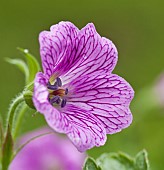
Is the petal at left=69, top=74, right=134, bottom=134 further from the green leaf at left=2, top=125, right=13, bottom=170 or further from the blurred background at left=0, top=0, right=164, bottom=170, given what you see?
the blurred background at left=0, top=0, right=164, bottom=170

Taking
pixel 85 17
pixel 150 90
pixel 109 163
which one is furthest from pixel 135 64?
pixel 109 163

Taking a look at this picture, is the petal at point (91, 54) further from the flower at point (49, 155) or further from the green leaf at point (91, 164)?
the flower at point (49, 155)

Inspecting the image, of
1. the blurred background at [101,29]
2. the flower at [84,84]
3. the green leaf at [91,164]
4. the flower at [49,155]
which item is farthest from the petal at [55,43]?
the blurred background at [101,29]

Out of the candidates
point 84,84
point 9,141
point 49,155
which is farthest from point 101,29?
point 9,141

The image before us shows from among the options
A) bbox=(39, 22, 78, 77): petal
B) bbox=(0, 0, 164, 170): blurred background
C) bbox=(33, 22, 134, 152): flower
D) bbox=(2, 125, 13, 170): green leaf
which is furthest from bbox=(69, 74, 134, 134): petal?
bbox=(0, 0, 164, 170): blurred background

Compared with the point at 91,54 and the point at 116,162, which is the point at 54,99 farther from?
the point at 116,162
